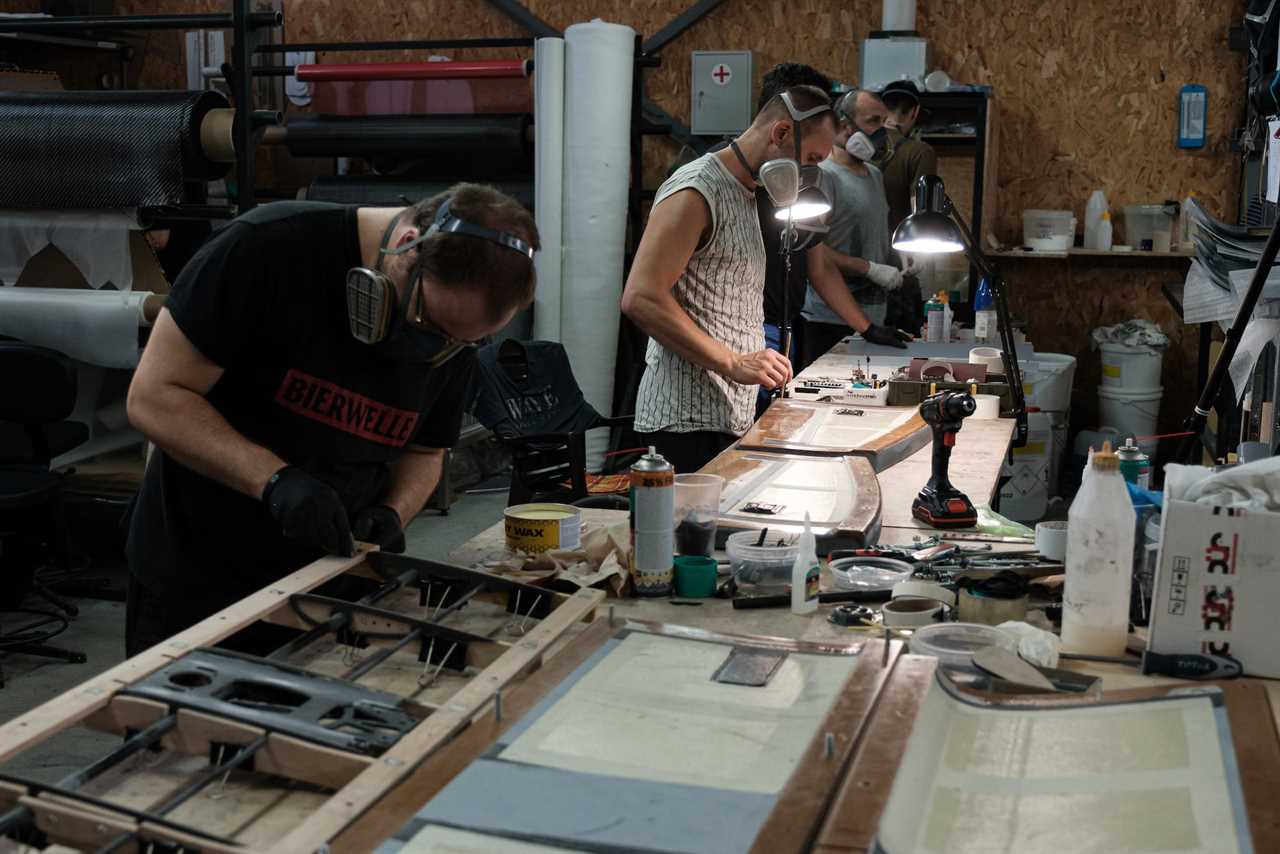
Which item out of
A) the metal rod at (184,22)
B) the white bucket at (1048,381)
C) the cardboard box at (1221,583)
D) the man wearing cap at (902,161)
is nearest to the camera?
the cardboard box at (1221,583)

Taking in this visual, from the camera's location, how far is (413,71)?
6113mm

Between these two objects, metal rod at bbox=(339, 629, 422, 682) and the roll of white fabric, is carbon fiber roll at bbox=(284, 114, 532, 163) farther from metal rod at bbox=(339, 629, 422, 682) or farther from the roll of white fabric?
metal rod at bbox=(339, 629, 422, 682)

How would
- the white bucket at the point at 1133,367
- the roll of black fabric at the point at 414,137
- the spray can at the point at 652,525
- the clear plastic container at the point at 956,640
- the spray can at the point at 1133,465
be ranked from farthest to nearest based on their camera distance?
the white bucket at the point at 1133,367, the roll of black fabric at the point at 414,137, the spray can at the point at 1133,465, the spray can at the point at 652,525, the clear plastic container at the point at 956,640

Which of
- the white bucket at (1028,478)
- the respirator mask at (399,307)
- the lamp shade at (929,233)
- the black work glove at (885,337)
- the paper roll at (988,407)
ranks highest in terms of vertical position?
the lamp shade at (929,233)

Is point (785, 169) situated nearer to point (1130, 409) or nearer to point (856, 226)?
point (856, 226)

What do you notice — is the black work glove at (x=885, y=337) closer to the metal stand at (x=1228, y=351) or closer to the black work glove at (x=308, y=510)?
the metal stand at (x=1228, y=351)

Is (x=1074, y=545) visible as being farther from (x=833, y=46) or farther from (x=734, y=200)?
(x=833, y=46)

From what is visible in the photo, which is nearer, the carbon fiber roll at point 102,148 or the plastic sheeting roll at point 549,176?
the carbon fiber roll at point 102,148

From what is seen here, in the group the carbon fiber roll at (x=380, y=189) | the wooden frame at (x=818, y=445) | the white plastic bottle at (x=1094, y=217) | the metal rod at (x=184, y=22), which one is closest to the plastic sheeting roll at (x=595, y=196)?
the carbon fiber roll at (x=380, y=189)

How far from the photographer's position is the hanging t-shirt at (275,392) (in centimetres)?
186

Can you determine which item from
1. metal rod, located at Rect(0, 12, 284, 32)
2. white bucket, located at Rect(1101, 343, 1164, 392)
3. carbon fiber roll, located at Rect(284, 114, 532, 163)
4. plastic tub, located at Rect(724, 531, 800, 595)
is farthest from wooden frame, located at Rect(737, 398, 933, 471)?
white bucket, located at Rect(1101, 343, 1164, 392)

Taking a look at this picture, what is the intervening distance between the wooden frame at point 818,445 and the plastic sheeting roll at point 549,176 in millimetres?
2512

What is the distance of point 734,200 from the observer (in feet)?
9.87

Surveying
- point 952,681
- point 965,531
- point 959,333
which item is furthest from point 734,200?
point 959,333
